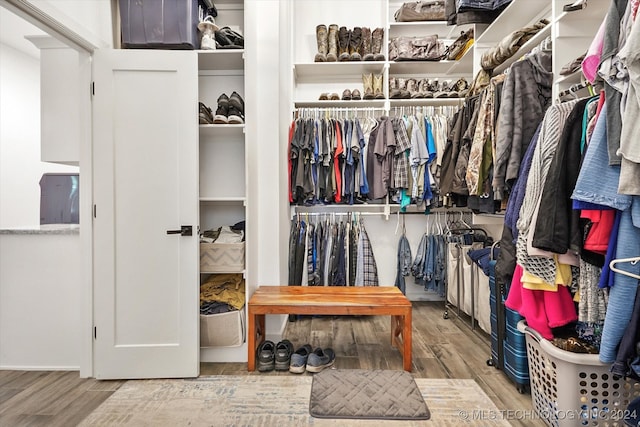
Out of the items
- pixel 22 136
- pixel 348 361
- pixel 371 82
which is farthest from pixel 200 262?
pixel 22 136

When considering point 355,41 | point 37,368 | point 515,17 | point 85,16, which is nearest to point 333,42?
point 355,41

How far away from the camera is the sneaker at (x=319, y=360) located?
231 cm

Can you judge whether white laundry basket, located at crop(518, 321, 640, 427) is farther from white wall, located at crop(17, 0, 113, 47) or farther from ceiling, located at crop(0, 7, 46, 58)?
ceiling, located at crop(0, 7, 46, 58)

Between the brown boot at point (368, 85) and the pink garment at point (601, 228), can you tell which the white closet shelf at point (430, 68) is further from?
the pink garment at point (601, 228)

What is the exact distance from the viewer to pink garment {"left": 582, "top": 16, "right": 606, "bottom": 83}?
4.66 feet

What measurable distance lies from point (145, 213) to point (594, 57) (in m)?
2.30

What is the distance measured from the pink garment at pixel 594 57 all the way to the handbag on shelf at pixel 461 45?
2096 mm

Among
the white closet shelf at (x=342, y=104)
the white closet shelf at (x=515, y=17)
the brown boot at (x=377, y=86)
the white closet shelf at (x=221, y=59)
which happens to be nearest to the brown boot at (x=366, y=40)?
the brown boot at (x=377, y=86)

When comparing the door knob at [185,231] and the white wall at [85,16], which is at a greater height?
the white wall at [85,16]

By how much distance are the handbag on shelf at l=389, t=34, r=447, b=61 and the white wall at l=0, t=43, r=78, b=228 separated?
137 inches

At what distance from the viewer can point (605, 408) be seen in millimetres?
1547

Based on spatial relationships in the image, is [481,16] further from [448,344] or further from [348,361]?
[348,361]

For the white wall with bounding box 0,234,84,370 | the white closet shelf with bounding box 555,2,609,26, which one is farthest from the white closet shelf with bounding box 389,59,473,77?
the white wall with bounding box 0,234,84,370

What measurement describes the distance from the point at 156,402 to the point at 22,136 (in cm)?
394
